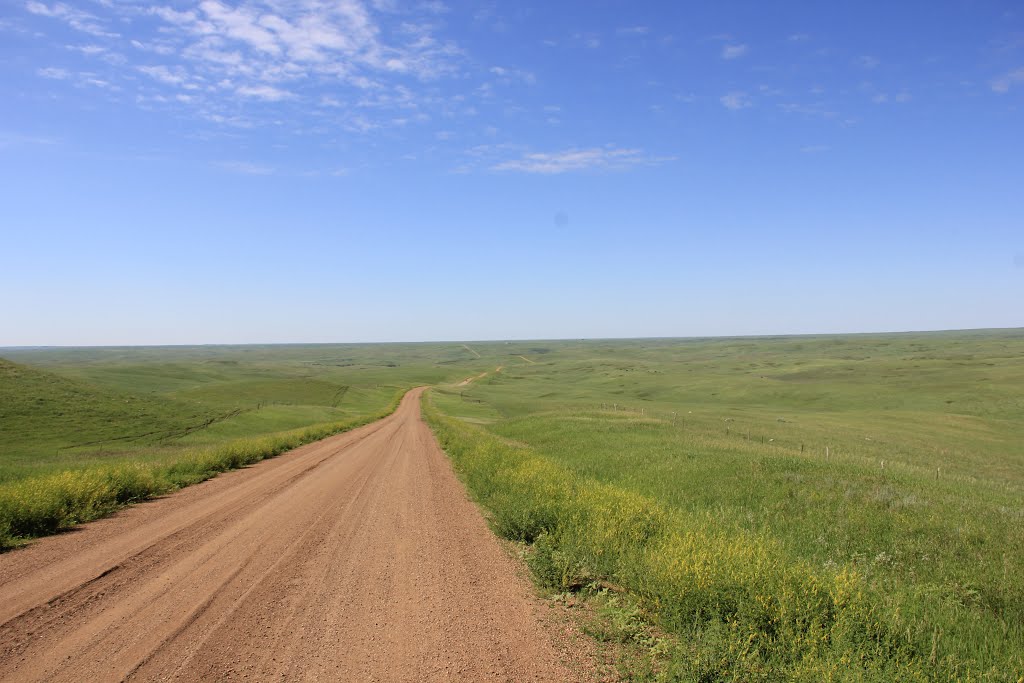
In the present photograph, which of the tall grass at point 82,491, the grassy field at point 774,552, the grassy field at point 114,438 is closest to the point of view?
the grassy field at point 774,552

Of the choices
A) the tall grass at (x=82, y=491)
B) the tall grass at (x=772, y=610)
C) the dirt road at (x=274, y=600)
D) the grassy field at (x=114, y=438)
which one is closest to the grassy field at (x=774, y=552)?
the tall grass at (x=772, y=610)

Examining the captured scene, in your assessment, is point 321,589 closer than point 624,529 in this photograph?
Yes

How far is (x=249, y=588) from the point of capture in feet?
25.9

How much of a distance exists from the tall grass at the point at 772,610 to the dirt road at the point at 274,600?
1.42 metres

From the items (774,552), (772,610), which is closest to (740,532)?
(774,552)

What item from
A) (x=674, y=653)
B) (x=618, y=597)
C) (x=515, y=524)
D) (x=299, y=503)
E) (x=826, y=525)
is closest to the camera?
(x=674, y=653)

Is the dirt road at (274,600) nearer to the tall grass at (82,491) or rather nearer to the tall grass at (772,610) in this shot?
the tall grass at (82,491)

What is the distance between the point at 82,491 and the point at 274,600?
8779 mm

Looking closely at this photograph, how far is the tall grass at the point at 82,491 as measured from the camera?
36.1ft

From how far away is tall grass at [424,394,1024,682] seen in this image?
530 cm

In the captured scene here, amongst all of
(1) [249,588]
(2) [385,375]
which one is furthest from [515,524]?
A: (2) [385,375]

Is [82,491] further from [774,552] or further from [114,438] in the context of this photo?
[114,438]

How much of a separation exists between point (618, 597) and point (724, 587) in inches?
62.3

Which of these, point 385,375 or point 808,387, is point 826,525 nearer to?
point 808,387
